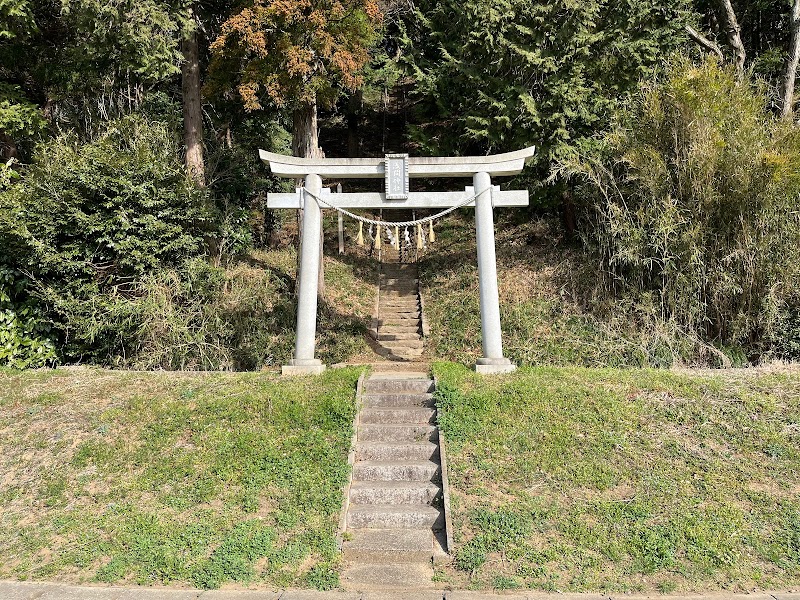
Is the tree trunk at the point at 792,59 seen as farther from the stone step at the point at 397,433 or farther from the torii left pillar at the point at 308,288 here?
the stone step at the point at 397,433

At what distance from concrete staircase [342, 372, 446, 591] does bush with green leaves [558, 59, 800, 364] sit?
218 inches

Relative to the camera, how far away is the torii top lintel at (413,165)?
7.98 meters

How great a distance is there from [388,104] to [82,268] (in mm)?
18099

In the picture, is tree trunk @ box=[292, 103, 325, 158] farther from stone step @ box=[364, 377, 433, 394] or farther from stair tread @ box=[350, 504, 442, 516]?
stair tread @ box=[350, 504, 442, 516]

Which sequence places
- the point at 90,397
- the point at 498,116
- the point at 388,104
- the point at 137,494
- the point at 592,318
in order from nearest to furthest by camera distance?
1. the point at 137,494
2. the point at 90,397
3. the point at 592,318
4. the point at 498,116
5. the point at 388,104

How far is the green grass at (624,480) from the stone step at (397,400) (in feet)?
0.86

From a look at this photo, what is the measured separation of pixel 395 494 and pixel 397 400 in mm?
1486

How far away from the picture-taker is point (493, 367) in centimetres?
749

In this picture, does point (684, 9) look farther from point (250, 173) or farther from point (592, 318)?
point (250, 173)

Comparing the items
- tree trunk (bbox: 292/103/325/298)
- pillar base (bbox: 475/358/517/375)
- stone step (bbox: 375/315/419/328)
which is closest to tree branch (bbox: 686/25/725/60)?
tree trunk (bbox: 292/103/325/298)

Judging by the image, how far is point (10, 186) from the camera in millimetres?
9133

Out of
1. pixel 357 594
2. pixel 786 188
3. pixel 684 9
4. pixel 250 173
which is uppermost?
pixel 684 9

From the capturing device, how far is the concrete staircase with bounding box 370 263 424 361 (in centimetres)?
1112

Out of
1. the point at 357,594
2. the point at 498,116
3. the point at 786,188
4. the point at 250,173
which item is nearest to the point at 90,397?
the point at 357,594
